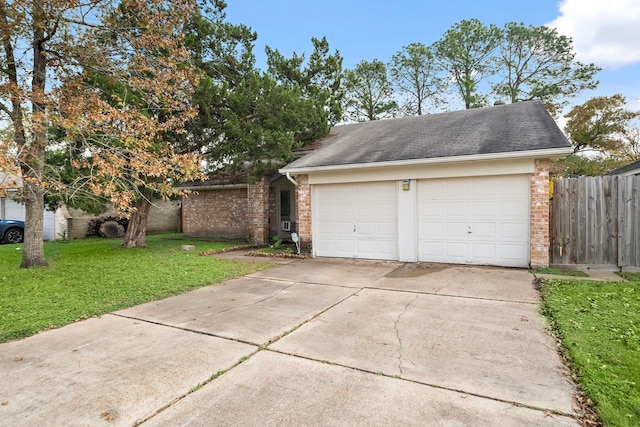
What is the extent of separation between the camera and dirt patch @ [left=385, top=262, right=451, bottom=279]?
7.36 meters

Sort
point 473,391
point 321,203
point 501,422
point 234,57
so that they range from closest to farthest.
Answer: point 501,422, point 473,391, point 321,203, point 234,57

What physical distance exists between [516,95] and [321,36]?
17.4 m

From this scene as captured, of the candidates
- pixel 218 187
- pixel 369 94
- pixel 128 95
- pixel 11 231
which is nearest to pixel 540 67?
pixel 369 94

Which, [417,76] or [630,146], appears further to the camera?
[417,76]

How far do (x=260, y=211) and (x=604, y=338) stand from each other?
406 inches

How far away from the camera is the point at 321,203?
9992 mm

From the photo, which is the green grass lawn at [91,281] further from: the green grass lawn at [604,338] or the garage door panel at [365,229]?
the green grass lawn at [604,338]

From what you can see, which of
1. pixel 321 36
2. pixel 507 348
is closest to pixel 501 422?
pixel 507 348

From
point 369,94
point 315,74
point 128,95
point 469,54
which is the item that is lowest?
point 128,95

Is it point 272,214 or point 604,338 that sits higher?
point 272,214

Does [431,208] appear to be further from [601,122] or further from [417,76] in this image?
[417,76]

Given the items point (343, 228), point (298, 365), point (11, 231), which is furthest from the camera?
point (11, 231)

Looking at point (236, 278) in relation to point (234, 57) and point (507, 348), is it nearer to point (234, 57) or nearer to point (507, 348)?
point (507, 348)

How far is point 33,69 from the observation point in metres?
7.81
